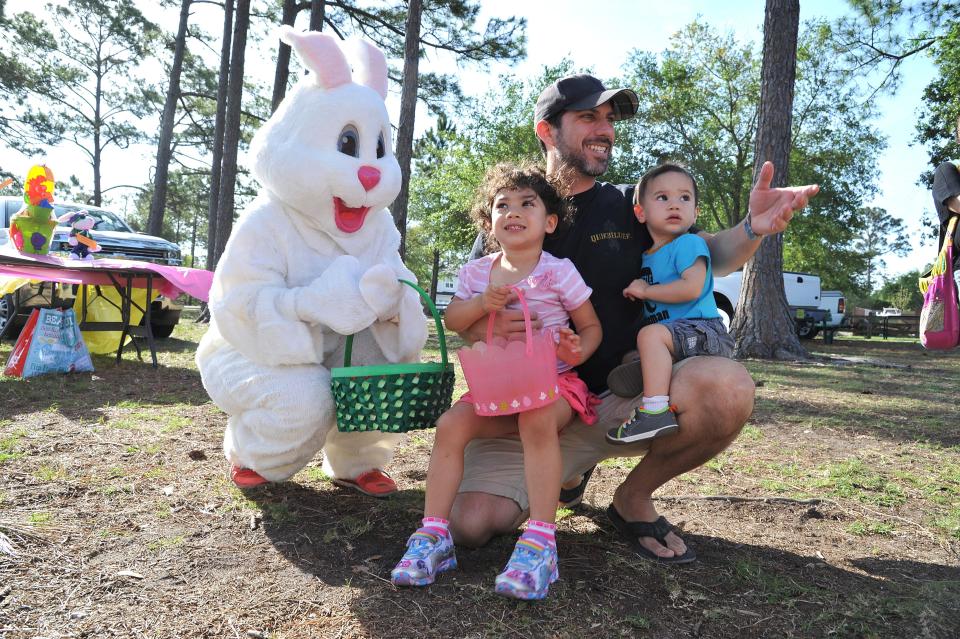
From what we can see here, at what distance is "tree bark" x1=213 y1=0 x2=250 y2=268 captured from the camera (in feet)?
37.2

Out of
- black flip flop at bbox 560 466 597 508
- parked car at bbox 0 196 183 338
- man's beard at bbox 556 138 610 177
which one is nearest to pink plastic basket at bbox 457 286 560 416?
black flip flop at bbox 560 466 597 508

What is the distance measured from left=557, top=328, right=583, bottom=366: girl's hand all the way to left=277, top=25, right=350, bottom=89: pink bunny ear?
1.33 meters

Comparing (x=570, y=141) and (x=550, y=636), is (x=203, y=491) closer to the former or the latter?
(x=550, y=636)

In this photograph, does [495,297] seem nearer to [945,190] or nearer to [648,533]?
[648,533]

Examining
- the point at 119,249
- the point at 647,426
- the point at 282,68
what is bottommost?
the point at 647,426

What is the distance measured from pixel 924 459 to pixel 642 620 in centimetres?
271

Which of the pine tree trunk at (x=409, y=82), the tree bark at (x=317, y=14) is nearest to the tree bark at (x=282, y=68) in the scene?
the tree bark at (x=317, y=14)

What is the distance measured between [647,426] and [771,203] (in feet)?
3.39

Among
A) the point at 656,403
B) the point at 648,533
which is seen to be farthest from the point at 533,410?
the point at 648,533

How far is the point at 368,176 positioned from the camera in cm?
248

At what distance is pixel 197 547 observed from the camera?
7.07 ft

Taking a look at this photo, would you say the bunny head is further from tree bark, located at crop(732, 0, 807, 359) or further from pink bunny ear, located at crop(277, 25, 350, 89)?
tree bark, located at crop(732, 0, 807, 359)

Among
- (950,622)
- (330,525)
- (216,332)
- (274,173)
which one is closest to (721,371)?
(950,622)

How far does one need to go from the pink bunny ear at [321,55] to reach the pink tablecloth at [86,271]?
299 cm
